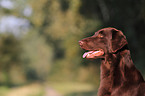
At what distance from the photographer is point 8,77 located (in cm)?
2848

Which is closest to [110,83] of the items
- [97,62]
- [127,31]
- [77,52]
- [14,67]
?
[127,31]

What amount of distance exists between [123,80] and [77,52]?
1514 centimetres

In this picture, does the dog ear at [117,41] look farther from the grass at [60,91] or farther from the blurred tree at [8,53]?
the blurred tree at [8,53]

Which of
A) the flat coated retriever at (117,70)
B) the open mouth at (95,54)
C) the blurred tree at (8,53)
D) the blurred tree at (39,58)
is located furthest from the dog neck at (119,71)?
the blurred tree at (39,58)

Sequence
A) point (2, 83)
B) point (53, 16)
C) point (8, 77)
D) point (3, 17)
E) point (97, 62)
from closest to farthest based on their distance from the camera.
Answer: point (53, 16)
point (97, 62)
point (3, 17)
point (2, 83)
point (8, 77)

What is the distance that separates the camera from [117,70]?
9.78 ft

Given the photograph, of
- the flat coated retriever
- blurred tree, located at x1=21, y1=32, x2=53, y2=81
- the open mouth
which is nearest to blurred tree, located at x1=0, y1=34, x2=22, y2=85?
blurred tree, located at x1=21, y1=32, x2=53, y2=81

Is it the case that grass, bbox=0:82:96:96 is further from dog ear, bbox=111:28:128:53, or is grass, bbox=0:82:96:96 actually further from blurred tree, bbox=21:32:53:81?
blurred tree, bbox=21:32:53:81

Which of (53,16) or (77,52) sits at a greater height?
(53,16)

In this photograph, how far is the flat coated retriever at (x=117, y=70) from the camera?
9.54ft

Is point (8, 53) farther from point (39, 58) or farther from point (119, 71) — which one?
point (119, 71)

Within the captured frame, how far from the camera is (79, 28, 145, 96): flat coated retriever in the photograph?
9.54 ft

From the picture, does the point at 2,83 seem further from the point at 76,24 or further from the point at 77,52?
the point at 76,24

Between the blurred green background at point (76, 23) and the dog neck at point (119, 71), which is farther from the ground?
the blurred green background at point (76, 23)
